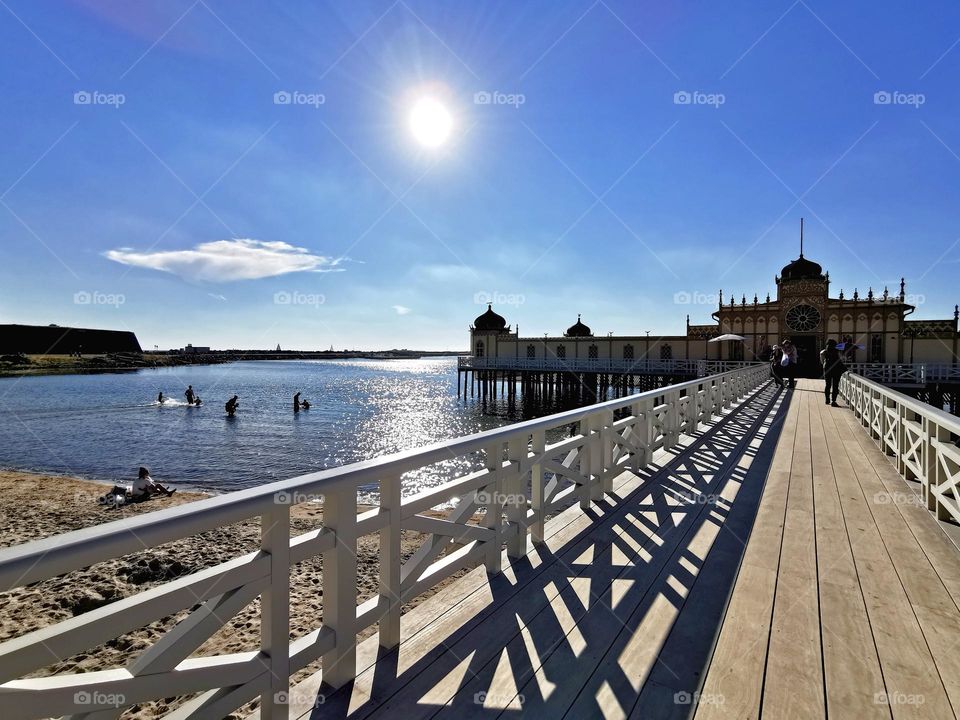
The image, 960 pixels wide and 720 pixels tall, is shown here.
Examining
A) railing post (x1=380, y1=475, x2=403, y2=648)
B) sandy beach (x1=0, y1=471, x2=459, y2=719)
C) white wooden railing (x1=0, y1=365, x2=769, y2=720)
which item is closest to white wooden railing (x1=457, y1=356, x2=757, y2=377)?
sandy beach (x1=0, y1=471, x2=459, y2=719)

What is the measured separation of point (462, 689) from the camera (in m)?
2.18

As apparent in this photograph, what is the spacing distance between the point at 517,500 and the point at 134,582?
6.43m

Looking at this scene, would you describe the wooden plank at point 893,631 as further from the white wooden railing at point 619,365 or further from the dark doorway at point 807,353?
the dark doorway at point 807,353

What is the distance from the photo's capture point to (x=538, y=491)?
149 inches

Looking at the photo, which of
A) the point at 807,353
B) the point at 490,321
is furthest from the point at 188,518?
the point at 490,321

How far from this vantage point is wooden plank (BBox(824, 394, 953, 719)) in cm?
211

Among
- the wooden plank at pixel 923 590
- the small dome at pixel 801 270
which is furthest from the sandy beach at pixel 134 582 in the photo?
the small dome at pixel 801 270

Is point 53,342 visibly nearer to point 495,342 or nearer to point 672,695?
point 495,342

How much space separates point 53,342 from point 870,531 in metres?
142

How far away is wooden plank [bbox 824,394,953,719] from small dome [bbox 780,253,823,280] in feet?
123

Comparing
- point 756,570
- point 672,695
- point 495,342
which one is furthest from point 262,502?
point 495,342

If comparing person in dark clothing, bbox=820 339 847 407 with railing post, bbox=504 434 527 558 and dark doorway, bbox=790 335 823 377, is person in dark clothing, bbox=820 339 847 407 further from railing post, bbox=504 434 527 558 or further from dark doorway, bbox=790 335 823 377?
dark doorway, bbox=790 335 823 377

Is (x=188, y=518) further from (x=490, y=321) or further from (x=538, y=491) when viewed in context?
(x=490, y=321)

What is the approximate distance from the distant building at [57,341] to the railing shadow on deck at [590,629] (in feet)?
428
